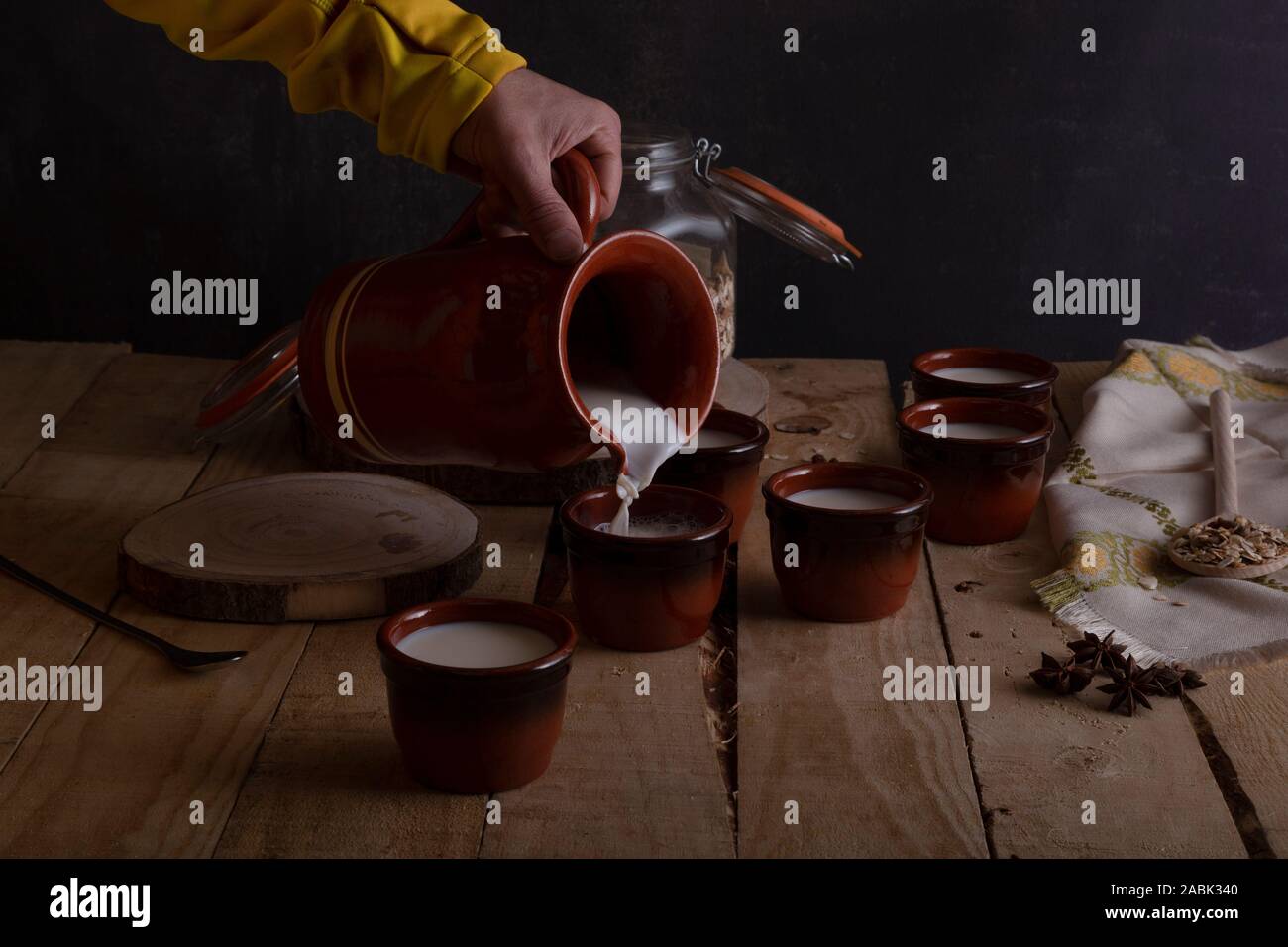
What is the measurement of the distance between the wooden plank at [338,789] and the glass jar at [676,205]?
0.65 metres

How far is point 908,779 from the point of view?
980 millimetres

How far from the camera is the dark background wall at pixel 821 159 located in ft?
6.88

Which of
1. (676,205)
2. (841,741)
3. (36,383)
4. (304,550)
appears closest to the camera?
(841,741)

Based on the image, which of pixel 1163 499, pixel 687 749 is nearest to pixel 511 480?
pixel 687 749

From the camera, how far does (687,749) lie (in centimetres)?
102

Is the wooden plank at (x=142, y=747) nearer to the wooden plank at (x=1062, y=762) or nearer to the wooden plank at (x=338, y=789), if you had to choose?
the wooden plank at (x=338, y=789)

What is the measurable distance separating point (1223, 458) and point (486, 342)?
0.82 metres

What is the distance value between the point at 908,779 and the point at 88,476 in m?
0.95

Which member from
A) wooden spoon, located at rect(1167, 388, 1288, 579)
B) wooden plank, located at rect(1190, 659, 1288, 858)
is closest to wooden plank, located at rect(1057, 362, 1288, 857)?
wooden plank, located at rect(1190, 659, 1288, 858)

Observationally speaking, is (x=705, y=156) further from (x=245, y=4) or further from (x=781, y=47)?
(x=245, y=4)

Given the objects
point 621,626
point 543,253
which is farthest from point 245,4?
point 621,626

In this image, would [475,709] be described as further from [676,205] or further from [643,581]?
[676,205]

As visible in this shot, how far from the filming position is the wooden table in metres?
0.92

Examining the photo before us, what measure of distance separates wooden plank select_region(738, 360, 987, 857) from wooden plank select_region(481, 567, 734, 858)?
0.09ft
